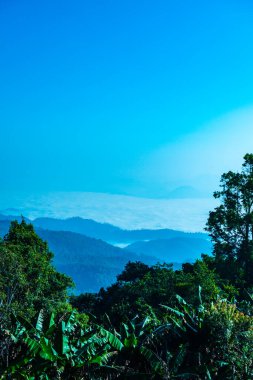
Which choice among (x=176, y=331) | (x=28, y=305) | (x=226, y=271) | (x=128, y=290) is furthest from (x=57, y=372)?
(x=226, y=271)

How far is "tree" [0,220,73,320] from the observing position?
2592 cm

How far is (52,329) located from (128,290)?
22929 mm

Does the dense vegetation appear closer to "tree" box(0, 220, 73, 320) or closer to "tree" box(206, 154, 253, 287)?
"tree" box(0, 220, 73, 320)

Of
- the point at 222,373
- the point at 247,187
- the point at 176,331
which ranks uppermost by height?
the point at 247,187

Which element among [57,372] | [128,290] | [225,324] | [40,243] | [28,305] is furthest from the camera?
[40,243]

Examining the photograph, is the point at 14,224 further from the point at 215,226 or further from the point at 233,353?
the point at 233,353

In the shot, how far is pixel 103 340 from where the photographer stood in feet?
45.2

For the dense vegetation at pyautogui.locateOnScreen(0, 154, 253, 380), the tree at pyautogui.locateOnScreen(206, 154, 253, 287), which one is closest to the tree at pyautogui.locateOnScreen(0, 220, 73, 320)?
the dense vegetation at pyautogui.locateOnScreen(0, 154, 253, 380)

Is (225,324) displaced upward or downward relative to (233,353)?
upward

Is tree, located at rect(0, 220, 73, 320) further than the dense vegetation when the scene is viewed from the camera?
Yes

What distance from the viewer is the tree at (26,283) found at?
2592cm

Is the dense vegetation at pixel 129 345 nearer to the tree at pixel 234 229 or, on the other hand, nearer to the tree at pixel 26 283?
the tree at pixel 26 283

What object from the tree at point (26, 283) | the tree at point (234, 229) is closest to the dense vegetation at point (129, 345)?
the tree at point (26, 283)

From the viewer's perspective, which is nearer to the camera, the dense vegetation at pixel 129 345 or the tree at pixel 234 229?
the dense vegetation at pixel 129 345
